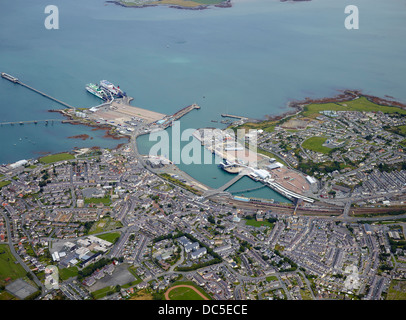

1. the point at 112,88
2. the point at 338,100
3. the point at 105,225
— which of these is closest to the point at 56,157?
the point at 105,225

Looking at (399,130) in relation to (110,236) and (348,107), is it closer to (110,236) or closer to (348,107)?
(348,107)

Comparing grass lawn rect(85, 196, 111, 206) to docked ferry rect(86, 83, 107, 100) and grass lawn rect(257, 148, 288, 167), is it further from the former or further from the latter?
docked ferry rect(86, 83, 107, 100)

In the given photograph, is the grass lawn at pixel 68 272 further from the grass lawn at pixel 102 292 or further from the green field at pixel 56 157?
the green field at pixel 56 157

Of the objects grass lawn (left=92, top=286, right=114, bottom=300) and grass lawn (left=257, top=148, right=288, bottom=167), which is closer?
grass lawn (left=92, top=286, right=114, bottom=300)

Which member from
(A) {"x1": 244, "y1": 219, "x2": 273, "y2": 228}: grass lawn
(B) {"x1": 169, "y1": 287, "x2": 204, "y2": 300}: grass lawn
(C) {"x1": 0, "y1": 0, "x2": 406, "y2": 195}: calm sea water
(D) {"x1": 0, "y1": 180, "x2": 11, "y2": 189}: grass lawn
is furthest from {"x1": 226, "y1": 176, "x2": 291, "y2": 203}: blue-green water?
(D) {"x1": 0, "y1": 180, "x2": 11, "y2": 189}: grass lawn

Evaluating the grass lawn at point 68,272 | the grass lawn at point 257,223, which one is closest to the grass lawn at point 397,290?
the grass lawn at point 257,223
